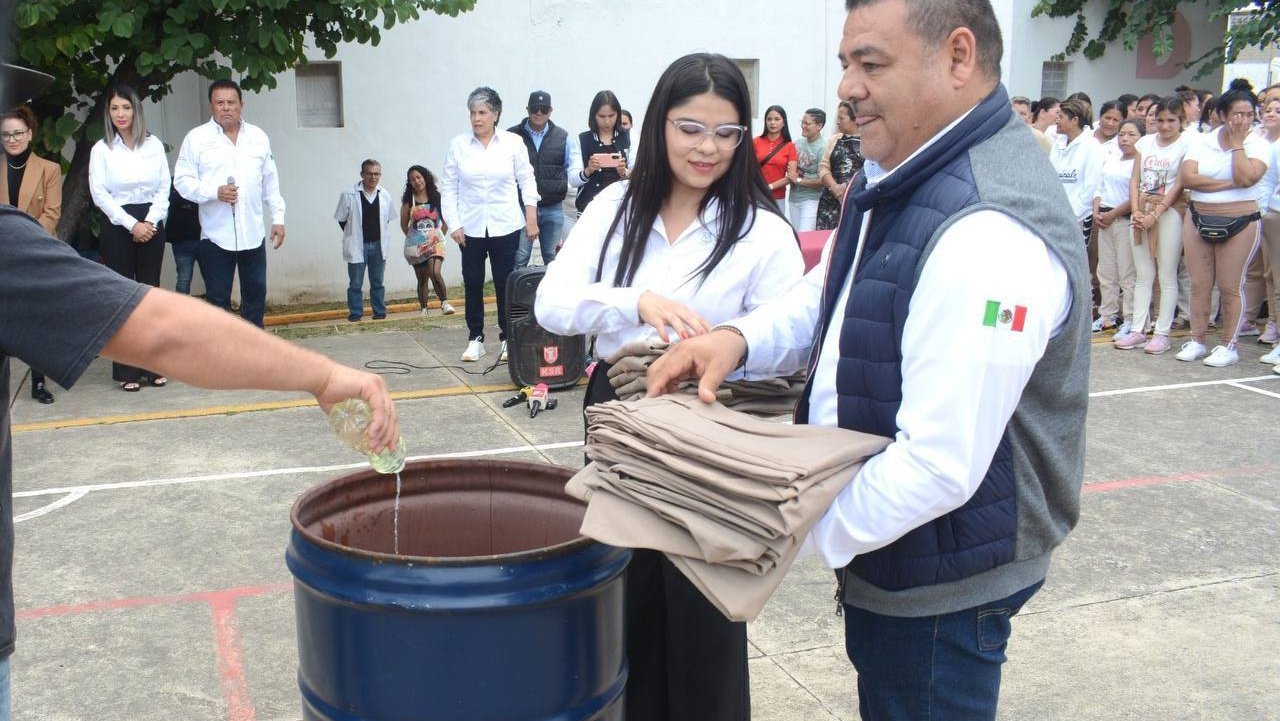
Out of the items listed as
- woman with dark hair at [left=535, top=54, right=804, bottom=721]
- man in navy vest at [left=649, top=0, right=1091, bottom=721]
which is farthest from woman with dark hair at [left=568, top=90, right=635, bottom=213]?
man in navy vest at [left=649, top=0, right=1091, bottom=721]

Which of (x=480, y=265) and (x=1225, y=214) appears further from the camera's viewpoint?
(x=480, y=265)

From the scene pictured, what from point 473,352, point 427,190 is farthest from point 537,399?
point 427,190

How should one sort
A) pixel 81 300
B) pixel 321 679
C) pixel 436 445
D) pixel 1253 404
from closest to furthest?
pixel 81 300 < pixel 321 679 < pixel 436 445 < pixel 1253 404

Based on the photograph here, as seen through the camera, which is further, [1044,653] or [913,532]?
[1044,653]

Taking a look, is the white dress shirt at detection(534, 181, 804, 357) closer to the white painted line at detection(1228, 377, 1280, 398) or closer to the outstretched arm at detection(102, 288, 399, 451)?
the outstretched arm at detection(102, 288, 399, 451)

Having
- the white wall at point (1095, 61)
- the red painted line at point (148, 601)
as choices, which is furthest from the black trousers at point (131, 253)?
the white wall at point (1095, 61)

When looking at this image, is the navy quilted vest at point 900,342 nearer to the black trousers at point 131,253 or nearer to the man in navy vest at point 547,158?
the black trousers at point 131,253

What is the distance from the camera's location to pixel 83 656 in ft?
13.2

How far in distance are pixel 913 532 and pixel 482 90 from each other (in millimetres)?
7576

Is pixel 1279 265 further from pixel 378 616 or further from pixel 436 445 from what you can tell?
pixel 378 616

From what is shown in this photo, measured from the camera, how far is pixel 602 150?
10.1 metres

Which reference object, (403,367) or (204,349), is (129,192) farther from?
(204,349)

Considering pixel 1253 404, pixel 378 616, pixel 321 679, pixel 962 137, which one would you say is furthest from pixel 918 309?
pixel 1253 404

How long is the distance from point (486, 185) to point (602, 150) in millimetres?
1679
